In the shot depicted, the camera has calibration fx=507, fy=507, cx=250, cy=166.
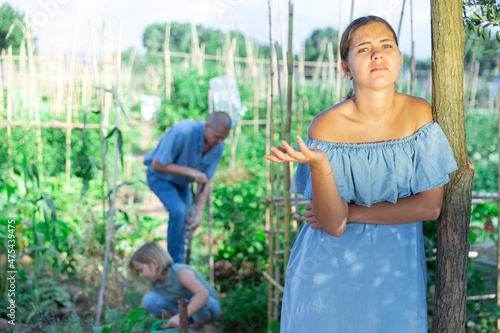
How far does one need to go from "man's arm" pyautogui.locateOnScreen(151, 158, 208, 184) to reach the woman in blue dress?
242 centimetres

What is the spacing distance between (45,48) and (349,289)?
737 centimetres

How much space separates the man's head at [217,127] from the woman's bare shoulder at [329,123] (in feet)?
7.66

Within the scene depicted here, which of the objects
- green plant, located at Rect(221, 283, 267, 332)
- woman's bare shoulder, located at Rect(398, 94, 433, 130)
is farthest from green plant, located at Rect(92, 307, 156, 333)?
woman's bare shoulder, located at Rect(398, 94, 433, 130)

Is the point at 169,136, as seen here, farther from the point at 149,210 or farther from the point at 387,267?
the point at 149,210

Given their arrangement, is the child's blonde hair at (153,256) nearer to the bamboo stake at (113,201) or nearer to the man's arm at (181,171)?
the bamboo stake at (113,201)

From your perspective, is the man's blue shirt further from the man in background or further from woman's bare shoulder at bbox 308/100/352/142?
woman's bare shoulder at bbox 308/100/352/142

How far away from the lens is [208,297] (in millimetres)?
3004

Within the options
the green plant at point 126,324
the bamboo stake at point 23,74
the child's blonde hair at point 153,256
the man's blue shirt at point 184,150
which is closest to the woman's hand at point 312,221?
the green plant at point 126,324

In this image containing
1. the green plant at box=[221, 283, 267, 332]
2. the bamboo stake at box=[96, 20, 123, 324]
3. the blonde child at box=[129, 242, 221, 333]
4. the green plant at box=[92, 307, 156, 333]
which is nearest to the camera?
the green plant at box=[92, 307, 156, 333]

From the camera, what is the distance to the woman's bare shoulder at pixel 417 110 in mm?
1355

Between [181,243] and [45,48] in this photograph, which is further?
[45,48]

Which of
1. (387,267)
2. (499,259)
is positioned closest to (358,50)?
(387,267)

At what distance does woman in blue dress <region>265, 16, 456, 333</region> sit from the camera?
1308 millimetres

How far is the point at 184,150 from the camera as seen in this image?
3.86 meters
